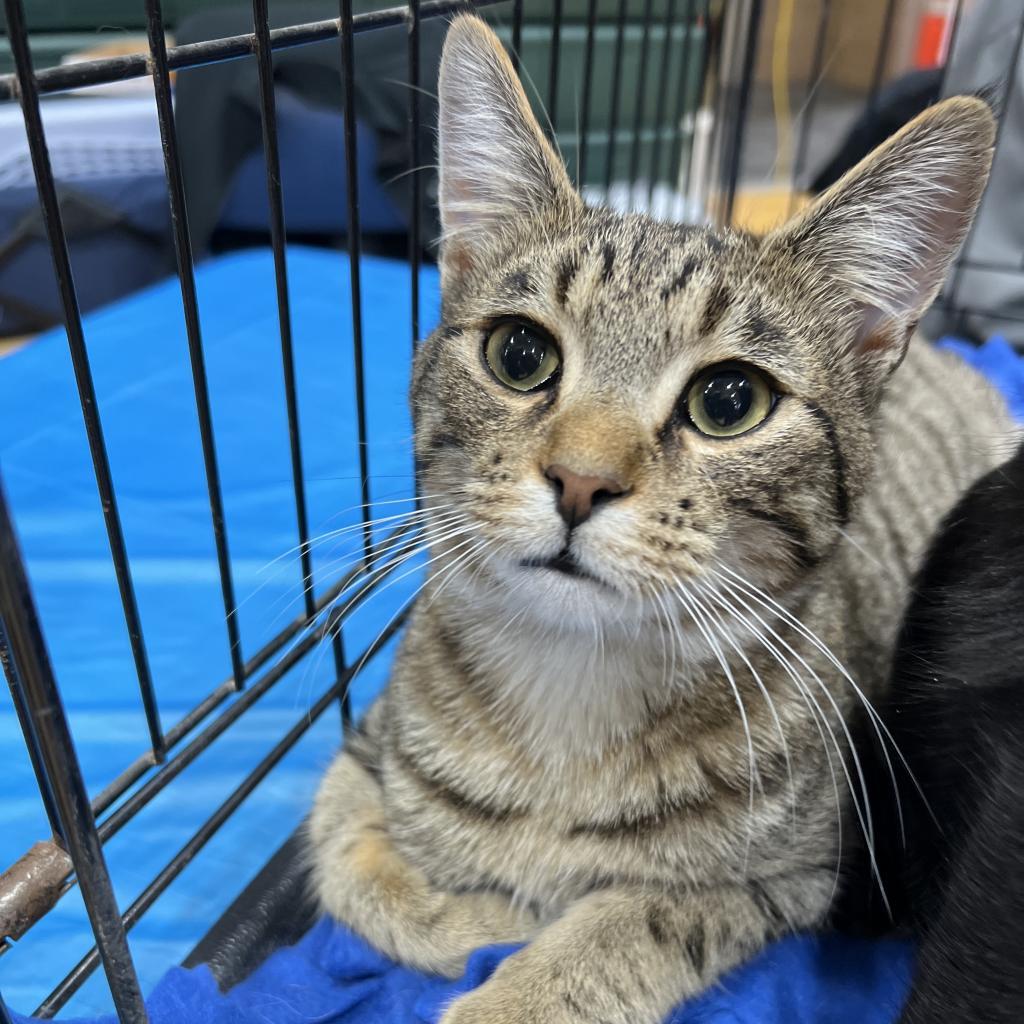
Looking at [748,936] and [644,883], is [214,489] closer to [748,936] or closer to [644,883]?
[644,883]

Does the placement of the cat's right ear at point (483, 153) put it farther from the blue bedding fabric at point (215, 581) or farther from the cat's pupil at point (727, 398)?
the cat's pupil at point (727, 398)

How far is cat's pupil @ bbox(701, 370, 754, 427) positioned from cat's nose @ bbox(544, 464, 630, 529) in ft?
0.45

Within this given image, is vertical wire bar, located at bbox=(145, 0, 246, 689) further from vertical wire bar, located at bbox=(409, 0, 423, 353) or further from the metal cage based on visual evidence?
vertical wire bar, located at bbox=(409, 0, 423, 353)

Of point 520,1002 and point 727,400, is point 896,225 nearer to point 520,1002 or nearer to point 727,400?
point 727,400

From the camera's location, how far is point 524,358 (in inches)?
33.8

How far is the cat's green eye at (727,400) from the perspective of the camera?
81cm

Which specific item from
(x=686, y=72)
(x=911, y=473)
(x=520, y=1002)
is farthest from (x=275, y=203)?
(x=686, y=72)

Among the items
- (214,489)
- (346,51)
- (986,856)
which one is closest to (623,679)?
(986,856)

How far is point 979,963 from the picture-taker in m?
0.75

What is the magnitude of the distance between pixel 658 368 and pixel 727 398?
0.21 feet

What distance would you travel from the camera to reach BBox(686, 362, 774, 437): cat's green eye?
81cm


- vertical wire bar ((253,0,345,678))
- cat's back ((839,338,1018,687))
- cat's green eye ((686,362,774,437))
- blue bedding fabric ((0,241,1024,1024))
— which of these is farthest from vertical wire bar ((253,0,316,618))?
cat's back ((839,338,1018,687))

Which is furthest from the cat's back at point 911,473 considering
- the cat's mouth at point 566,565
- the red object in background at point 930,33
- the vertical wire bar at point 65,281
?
the red object in background at point 930,33

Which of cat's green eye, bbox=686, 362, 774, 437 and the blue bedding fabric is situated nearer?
cat's green eye, bbox=686, 362, 774, 437
